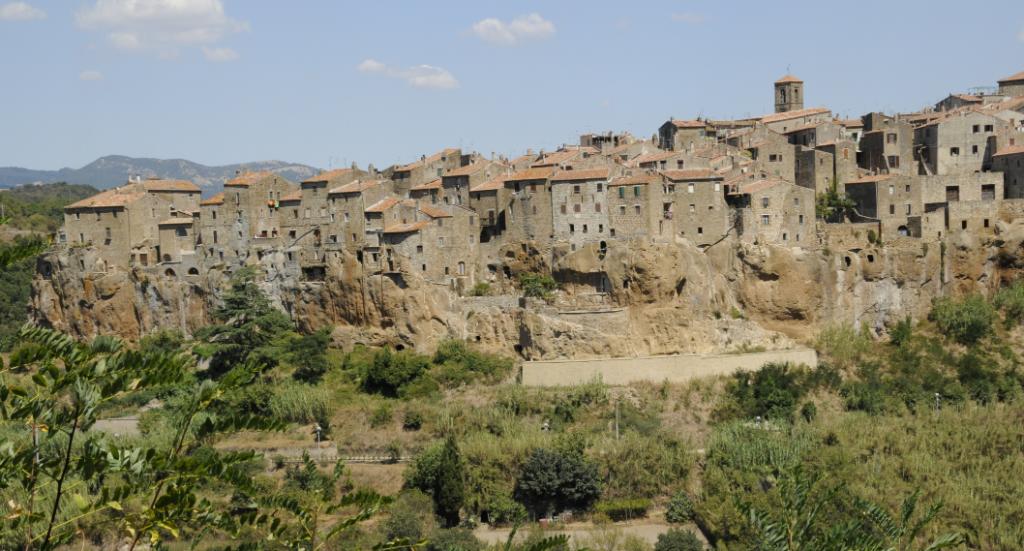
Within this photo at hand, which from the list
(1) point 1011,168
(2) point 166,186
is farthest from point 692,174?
(2) point 166,186

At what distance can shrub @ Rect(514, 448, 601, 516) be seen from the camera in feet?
130

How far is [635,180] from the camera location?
46219mm

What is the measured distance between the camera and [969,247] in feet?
162

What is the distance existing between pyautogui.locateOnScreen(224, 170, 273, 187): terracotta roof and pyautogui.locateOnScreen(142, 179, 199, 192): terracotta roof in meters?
2.38

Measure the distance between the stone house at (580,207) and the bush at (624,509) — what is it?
1132 centimetres

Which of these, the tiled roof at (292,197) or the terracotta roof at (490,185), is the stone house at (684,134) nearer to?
the terracotta roof at (490,185)

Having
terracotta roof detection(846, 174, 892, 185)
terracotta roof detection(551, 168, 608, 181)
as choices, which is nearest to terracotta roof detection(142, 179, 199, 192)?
terracotta roof detection(551, 168, 608, 181)

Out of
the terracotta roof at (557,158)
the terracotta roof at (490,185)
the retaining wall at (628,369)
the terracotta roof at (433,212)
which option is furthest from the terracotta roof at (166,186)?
the retaining wall at (628,369)

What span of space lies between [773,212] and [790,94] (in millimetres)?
21923

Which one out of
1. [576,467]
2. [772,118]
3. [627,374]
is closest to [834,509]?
[576,467]

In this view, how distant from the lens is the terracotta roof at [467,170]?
5023 cm

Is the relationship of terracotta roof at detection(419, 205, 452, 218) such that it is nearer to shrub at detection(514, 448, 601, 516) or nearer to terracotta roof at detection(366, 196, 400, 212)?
terracotta roof at detection(366, 196, 400, 212)

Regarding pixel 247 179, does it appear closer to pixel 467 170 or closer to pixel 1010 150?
pixel 467 170

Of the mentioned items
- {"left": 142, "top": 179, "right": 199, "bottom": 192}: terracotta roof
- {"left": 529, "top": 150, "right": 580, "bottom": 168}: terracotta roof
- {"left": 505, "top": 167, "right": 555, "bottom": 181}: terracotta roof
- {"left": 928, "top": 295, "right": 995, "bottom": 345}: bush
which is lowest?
{"left": 928, "top": 295, "right": 995, "bottom": 345}: bush
